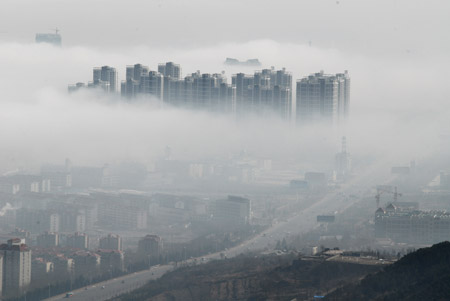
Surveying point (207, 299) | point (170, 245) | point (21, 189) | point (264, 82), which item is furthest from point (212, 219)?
point (207, 299)

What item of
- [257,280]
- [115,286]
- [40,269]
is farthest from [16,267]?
[257,280]

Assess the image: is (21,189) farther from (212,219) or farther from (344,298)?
(344,298)

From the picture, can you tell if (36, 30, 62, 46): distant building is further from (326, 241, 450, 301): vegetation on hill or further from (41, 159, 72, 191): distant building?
(326, 241, 450, 301): vegetation on hill

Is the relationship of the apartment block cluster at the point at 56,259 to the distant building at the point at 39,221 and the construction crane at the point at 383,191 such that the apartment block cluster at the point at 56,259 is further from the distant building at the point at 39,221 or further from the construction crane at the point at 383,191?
the construction crane at the point at 383,191

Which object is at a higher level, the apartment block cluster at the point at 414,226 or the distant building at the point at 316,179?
the distant building at the point at 316,179

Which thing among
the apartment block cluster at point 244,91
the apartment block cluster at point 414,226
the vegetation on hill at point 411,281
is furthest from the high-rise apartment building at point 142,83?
the vegetation on hill at point 411,281

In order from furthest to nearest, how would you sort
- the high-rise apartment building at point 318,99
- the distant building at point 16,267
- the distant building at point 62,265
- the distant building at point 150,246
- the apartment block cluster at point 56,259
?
the high-rise apartment building at point 318,99 < the distant building at point 150,246 < the distant building at point 62,265 < the apartment block cluster at point 56,259 < the distant building at point 16,267

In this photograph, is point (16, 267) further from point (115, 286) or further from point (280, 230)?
point (280, 230)
